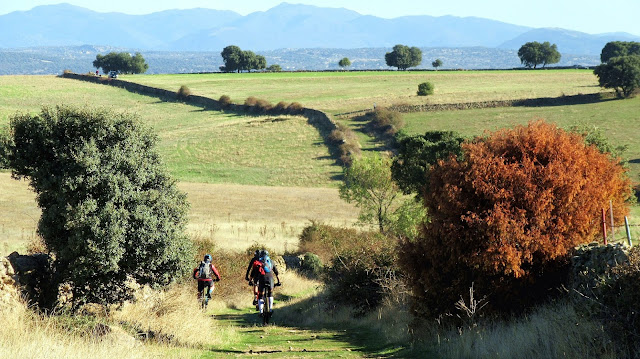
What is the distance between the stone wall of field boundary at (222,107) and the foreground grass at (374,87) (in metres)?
2.39

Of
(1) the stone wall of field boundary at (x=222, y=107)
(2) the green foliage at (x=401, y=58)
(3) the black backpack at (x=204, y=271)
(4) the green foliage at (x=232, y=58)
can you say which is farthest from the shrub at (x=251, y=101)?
(2) the green foliage at (x=401, y=58)

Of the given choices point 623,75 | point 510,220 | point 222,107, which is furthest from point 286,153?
point 510,220

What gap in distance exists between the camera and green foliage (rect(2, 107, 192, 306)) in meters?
13.6

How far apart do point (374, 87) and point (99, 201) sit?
112m

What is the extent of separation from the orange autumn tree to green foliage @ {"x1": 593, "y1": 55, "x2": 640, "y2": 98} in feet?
291

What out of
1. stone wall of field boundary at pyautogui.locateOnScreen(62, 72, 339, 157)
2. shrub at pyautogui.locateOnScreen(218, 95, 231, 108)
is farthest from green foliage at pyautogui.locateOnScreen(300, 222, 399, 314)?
shrub at pyautogui.locateOnScreen(218, 95, 231, 108)

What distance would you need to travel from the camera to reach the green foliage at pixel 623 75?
93.7 metres

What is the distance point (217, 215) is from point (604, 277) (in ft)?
136

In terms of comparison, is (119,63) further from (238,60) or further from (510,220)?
(510,220)

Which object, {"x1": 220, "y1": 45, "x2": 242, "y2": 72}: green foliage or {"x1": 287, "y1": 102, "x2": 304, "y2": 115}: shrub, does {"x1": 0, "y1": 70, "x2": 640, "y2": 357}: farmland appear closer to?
{"x1": 287, "y1": 102, "x2": 304, "y2": 115}: shrub

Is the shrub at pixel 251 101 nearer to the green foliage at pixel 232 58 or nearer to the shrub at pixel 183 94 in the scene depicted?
the shrub at pixel 183 94

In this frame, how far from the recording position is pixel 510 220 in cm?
1260

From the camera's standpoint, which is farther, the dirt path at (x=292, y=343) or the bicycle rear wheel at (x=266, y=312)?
the bicycle rear wheel at (x=266, y=312)

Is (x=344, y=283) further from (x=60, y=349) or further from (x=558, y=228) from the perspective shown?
(x=60, y=349)
